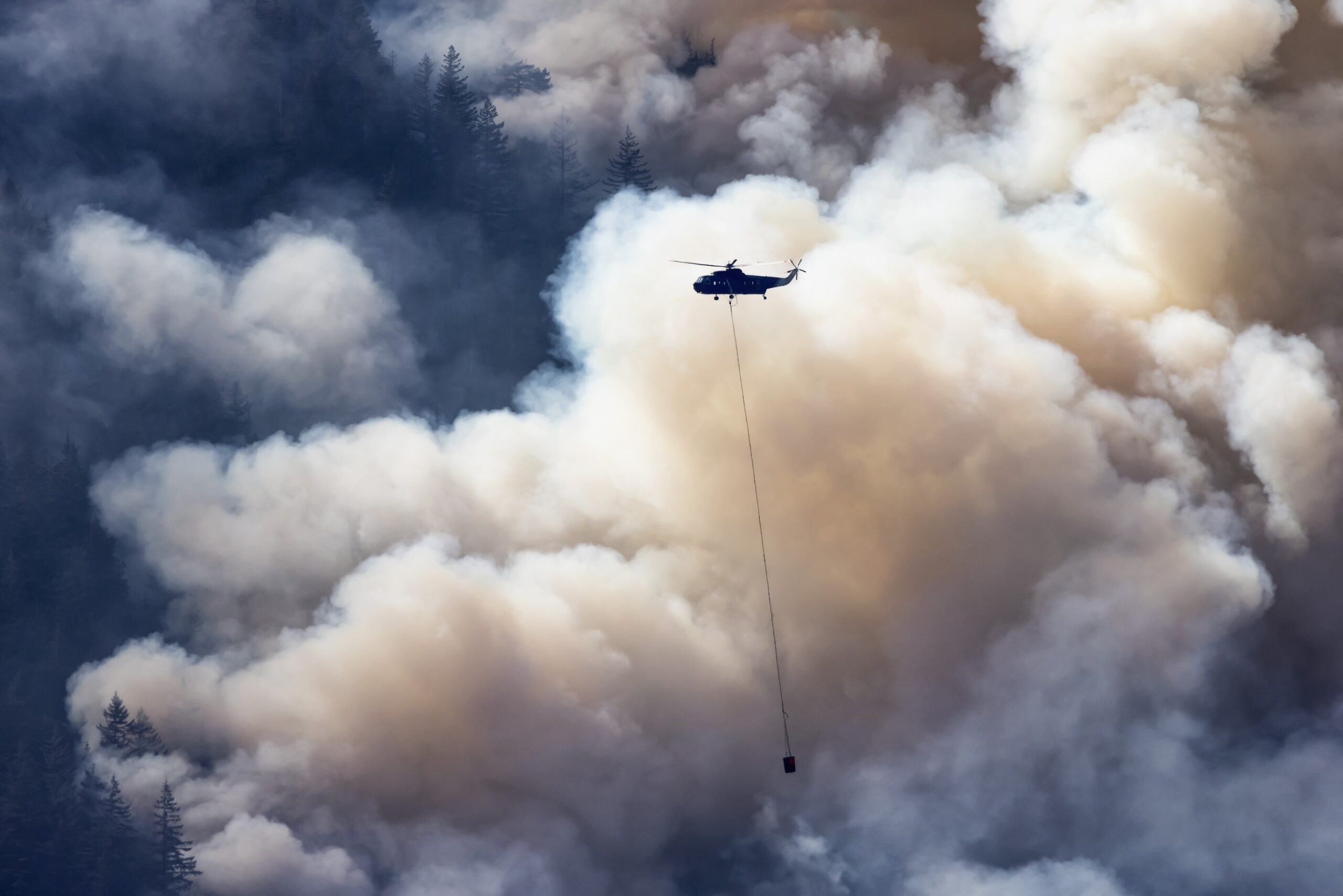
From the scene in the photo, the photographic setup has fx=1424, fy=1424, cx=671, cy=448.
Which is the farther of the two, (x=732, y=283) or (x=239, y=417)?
(x=239, y=417)

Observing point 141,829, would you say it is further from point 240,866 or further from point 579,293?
point 579,293

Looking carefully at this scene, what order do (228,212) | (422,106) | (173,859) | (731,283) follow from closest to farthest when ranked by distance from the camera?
(731,283)
(173,859)
(228,212)
(422,106)

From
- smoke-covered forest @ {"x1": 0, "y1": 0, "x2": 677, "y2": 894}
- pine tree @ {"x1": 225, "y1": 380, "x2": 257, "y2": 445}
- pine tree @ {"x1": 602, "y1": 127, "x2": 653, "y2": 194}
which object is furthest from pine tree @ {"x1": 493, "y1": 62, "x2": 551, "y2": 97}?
pine tree @ {"x1": 225, "y1": 380, "x2": 257, "y2": 445}

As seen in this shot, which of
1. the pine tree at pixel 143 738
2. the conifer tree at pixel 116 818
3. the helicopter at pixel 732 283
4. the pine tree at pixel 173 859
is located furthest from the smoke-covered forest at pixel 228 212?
the helicopter at pixel 732 283

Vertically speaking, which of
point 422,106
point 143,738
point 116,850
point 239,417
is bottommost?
point 116,850

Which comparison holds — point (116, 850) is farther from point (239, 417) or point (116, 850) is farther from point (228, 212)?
point (228, 212)

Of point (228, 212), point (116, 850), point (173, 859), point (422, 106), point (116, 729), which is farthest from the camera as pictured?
point (422, 106)

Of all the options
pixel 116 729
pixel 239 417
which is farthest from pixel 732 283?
pixel 116 729

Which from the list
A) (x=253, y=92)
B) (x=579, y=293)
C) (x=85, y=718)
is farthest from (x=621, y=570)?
(x=253, y=92)
